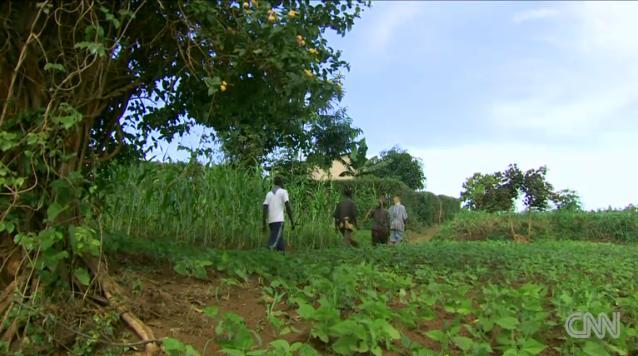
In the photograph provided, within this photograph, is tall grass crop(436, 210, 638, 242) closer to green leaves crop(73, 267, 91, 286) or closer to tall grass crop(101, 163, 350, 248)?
tall grass crop(101, 163, 350, 248)

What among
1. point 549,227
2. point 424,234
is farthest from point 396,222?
point 549,227

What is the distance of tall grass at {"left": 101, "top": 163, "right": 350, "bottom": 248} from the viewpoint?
29.6ft

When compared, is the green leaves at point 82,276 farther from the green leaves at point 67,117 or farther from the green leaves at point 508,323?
the green leaves at point 508,323

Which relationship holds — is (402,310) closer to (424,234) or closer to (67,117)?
(67,117)

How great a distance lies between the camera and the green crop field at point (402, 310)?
11.2ft

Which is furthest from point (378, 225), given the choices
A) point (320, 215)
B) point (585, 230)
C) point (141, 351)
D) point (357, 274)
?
point (585, 230)

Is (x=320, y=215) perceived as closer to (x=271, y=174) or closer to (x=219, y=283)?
(x=271, y=174)

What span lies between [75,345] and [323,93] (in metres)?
2.35

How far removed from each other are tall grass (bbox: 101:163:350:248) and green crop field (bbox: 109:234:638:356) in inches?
137

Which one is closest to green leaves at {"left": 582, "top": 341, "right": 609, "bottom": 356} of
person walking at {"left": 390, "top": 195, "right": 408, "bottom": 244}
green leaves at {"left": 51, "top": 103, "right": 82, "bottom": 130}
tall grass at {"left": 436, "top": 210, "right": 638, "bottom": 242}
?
green leaves at {"left": 51, "top": 103, "right": 82, "bottom": 130}

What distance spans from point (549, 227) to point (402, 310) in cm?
1907

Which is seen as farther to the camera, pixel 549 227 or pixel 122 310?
pixel 549 227

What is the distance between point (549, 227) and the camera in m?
21.2

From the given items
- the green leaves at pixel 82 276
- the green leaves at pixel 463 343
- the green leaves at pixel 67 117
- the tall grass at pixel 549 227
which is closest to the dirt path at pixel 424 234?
the tall grass at pixel 549 227
